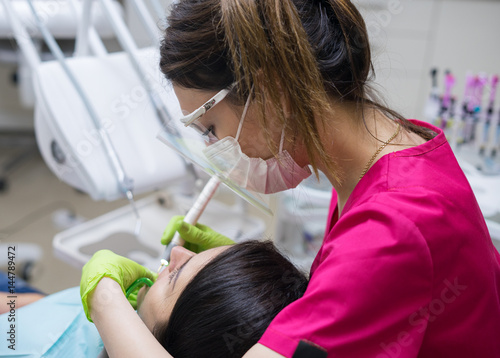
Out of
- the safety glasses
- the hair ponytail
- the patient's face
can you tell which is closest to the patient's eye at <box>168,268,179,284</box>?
the patient's face

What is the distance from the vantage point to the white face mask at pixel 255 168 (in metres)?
0.92

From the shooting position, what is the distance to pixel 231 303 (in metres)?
0.84

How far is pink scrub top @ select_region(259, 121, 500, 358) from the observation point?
2.26 feet

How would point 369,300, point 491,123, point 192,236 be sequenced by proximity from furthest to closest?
1. point 491,123
2. point 192,236
3. point 369,300

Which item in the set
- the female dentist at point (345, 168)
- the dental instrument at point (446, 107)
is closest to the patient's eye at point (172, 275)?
the female dentist at point (345, 168)

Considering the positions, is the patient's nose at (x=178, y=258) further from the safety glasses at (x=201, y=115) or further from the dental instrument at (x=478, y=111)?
the dental instrument at (x=478, y=111)

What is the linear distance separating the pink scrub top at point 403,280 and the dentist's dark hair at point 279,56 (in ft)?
0.44

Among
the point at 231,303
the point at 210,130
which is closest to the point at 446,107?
the point at 210,130

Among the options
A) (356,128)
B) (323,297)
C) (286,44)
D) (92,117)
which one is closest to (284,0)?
(286,44)

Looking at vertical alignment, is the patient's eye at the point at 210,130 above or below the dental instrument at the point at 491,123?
above

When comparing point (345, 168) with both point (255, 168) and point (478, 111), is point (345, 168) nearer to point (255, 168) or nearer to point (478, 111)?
point (255, 168)

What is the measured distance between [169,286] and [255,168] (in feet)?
0.93

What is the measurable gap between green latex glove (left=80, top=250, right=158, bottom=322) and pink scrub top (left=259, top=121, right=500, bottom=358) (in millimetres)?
357

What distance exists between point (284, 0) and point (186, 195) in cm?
111
